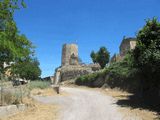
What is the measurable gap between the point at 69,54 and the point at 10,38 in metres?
56.1

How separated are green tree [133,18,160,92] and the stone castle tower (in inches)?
2021

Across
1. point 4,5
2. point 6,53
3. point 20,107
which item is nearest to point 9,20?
point 4,5

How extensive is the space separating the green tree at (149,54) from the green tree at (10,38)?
7865 mm

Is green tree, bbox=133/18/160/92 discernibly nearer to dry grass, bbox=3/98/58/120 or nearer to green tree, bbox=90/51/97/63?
dry grass, bbox=3/98/58/120

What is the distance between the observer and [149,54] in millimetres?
18312

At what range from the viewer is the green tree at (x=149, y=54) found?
60.0 ft

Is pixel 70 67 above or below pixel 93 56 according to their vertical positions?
below

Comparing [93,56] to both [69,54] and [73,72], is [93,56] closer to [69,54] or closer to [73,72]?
[69,54]

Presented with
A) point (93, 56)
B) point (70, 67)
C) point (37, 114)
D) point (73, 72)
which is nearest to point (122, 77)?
point (37, 114)

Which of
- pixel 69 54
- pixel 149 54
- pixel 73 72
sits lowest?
pixel 149 54

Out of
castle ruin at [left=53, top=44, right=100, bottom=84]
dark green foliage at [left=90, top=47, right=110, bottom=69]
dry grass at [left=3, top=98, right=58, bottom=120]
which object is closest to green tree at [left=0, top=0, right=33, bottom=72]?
dry grass at [left=3, top=98, right=58, bottom=120]

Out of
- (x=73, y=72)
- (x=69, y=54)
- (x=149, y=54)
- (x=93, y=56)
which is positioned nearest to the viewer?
(x=149, y=54)

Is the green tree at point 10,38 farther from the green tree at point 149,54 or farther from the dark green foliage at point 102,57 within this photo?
the dark green foliage at point 102,57

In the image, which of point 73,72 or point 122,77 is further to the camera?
point 73,72
